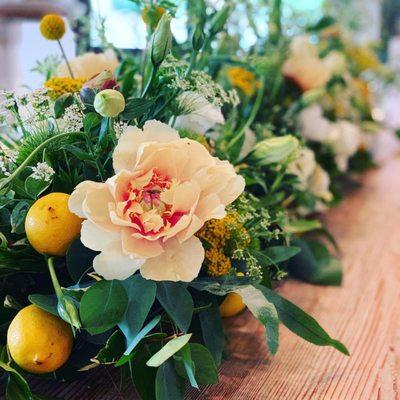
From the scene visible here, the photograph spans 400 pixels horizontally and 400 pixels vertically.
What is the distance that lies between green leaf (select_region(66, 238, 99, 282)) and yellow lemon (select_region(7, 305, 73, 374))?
0.13ft

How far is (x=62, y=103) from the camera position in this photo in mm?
530

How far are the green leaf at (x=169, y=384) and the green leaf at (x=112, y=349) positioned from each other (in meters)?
0.04

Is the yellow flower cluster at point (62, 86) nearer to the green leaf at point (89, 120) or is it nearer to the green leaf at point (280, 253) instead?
the green leaf at point (89, 120)

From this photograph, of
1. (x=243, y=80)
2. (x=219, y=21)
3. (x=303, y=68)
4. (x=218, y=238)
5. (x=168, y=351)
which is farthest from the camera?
(x=303, y=68)

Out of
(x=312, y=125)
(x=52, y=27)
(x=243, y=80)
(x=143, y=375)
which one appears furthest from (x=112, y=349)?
(x=312, y=125)

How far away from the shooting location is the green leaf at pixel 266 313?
0.47 metres

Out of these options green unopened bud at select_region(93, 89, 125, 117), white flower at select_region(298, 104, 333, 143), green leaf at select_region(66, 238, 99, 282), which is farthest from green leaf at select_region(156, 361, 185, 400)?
white flower at select_region(298, 104, 333, 143)

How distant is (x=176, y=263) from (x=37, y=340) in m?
0.13

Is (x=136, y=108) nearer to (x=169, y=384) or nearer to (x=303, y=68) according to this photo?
(x=169, y=384)

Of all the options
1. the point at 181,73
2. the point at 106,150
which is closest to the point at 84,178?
the point at 106,150

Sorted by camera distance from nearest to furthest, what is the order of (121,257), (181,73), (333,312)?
(121,257)
(181,73)
(333,312)

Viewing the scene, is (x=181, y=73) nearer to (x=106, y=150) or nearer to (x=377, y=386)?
(x=106, y=150)

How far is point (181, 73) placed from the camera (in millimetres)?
544

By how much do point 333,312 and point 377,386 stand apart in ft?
0.56
